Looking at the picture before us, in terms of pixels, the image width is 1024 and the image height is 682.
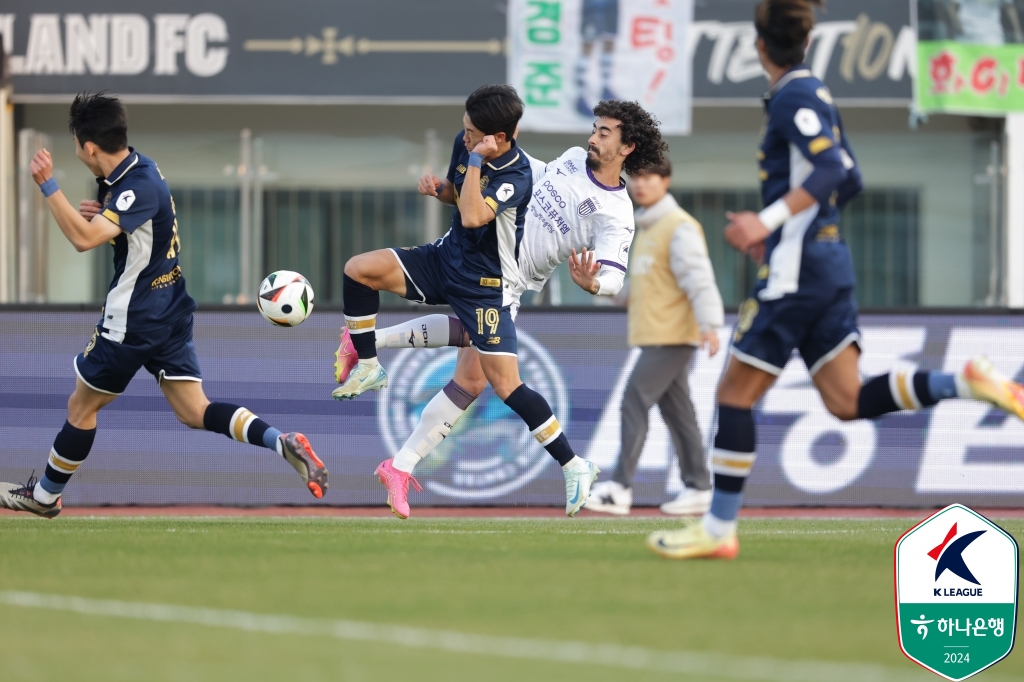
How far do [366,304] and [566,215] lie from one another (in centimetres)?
121

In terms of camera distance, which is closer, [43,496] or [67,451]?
[67,451]

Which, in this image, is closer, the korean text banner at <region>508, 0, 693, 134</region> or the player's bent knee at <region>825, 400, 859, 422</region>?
the player's bent knee at <region>825, 400, 859, 422</region>

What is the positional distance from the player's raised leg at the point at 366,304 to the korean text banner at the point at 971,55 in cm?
937

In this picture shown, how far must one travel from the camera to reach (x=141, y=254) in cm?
725

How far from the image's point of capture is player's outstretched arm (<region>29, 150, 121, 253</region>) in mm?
6859

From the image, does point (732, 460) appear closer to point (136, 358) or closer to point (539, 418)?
point (539, 418)

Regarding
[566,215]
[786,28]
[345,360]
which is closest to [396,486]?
[345,360]

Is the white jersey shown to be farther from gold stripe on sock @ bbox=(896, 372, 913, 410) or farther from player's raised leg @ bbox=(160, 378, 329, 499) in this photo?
gold stripe on sock @ bbox=(896, 372, 913, 410)

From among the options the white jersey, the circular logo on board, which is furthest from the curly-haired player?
the circular logo on board

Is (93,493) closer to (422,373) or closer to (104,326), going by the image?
(422,373)

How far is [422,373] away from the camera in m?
10.3

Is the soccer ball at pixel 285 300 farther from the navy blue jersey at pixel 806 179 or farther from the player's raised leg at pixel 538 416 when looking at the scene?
the navy blue jersey at pixel 806 179

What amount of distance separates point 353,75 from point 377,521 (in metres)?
8.17

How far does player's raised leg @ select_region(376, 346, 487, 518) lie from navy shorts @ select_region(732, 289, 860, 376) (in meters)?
2.66
